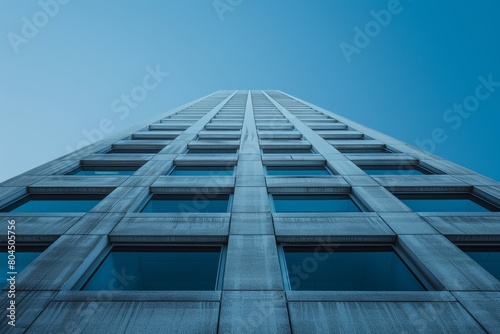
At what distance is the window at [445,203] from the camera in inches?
390

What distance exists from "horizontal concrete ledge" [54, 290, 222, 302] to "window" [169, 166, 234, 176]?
6951mm

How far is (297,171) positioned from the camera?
1319cm

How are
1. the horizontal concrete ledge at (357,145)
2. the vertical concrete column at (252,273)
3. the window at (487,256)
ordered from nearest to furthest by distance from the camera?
the vertical concrete column at (252,273)
the window at (487,256)
the horizontal concrete ledge at (357,145)

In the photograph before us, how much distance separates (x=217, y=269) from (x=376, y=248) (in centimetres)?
406

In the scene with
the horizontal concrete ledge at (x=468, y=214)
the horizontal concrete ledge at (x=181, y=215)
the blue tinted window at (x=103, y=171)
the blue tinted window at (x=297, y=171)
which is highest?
the blue tinted window at (x=297, y=171)

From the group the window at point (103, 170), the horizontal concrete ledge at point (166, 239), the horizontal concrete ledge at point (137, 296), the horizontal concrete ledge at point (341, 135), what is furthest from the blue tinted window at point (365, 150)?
the horizontal concrete ledge at point (137, 296)

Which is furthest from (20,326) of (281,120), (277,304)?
(281,120)

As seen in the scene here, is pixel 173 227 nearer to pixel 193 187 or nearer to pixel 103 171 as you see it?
pixel 193 187

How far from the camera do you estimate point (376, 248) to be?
782cm

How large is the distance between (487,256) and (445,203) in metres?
3.03

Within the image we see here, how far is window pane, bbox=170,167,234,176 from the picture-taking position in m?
12.8

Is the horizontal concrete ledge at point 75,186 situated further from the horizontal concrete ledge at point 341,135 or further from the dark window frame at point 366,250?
the horizontal concrete ledge at point 341,135

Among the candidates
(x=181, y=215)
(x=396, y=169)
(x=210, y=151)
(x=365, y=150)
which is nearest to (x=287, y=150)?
(x=210, y=151)

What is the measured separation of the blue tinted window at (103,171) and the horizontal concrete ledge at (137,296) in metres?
7.46
